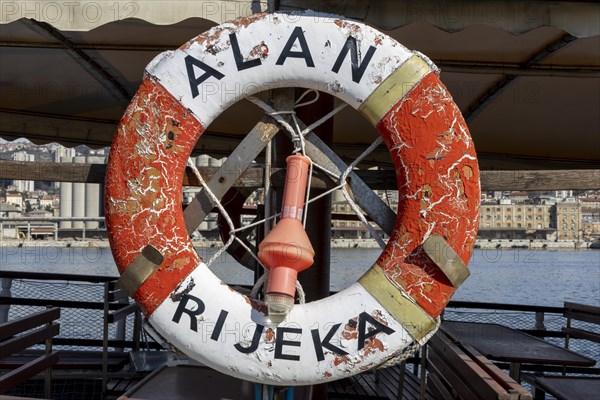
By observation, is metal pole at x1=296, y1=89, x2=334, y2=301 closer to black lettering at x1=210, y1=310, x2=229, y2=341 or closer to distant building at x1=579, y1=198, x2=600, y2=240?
black lettering at x1=210, y1=310, x2=229, y2=341

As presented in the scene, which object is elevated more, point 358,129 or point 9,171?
point 358,129

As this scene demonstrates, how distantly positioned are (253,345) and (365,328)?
0.34 meters

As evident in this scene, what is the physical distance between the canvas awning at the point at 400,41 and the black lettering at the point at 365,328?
990 millimetres

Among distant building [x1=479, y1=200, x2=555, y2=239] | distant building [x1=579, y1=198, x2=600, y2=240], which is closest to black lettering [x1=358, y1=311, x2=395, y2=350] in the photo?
distant building [x1=479, y1=200, x2=555, y2=239]

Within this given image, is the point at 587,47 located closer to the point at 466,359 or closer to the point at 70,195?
the point at 466,359

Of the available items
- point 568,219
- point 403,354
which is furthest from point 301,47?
point 568,219

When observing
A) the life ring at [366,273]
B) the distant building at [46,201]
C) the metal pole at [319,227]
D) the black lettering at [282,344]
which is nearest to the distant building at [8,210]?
the distant building at [46,201]

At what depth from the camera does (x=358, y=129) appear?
5066 millimetres

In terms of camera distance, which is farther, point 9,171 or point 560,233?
point 560,233

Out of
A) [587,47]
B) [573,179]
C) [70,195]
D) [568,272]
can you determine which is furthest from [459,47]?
[70,195]

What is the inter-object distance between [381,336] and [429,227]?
0.36 meters

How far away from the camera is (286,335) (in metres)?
2.03

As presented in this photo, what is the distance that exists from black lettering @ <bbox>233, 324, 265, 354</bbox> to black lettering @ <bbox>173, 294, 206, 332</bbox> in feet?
0.47

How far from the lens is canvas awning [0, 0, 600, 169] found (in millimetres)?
2311
